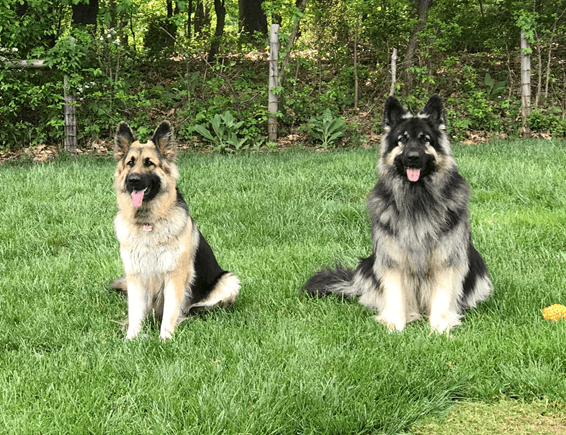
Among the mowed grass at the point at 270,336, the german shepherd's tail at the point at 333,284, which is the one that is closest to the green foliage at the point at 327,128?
the mowed grass at the point at 270,336

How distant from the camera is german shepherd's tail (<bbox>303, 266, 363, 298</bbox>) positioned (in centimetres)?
474

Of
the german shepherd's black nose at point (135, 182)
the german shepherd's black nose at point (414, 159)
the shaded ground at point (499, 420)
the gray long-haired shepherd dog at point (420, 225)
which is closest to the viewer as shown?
A: the shaded ground at point (499, 420)

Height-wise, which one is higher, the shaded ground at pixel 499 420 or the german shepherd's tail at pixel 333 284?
the german shepherd's tail at pixel 333 284

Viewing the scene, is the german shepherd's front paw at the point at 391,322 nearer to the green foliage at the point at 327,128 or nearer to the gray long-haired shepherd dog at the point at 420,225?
the gray long-haired shepherd dog at the point at 420,225

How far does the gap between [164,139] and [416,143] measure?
5.63 feet

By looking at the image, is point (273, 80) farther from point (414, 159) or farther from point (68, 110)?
point (414, 159)

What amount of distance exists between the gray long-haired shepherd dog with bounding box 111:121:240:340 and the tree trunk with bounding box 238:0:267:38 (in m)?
13.0

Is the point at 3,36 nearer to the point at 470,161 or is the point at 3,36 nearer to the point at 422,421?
the point at 470,161

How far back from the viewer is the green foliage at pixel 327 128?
11.5 metres

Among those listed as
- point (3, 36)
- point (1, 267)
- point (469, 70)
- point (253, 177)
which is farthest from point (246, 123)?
point (1, 267)

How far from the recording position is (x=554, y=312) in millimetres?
4152

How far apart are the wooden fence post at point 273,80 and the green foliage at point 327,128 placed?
0.73m

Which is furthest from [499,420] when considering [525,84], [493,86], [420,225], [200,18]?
[200,18]

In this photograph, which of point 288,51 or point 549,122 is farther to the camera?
point 549,122
